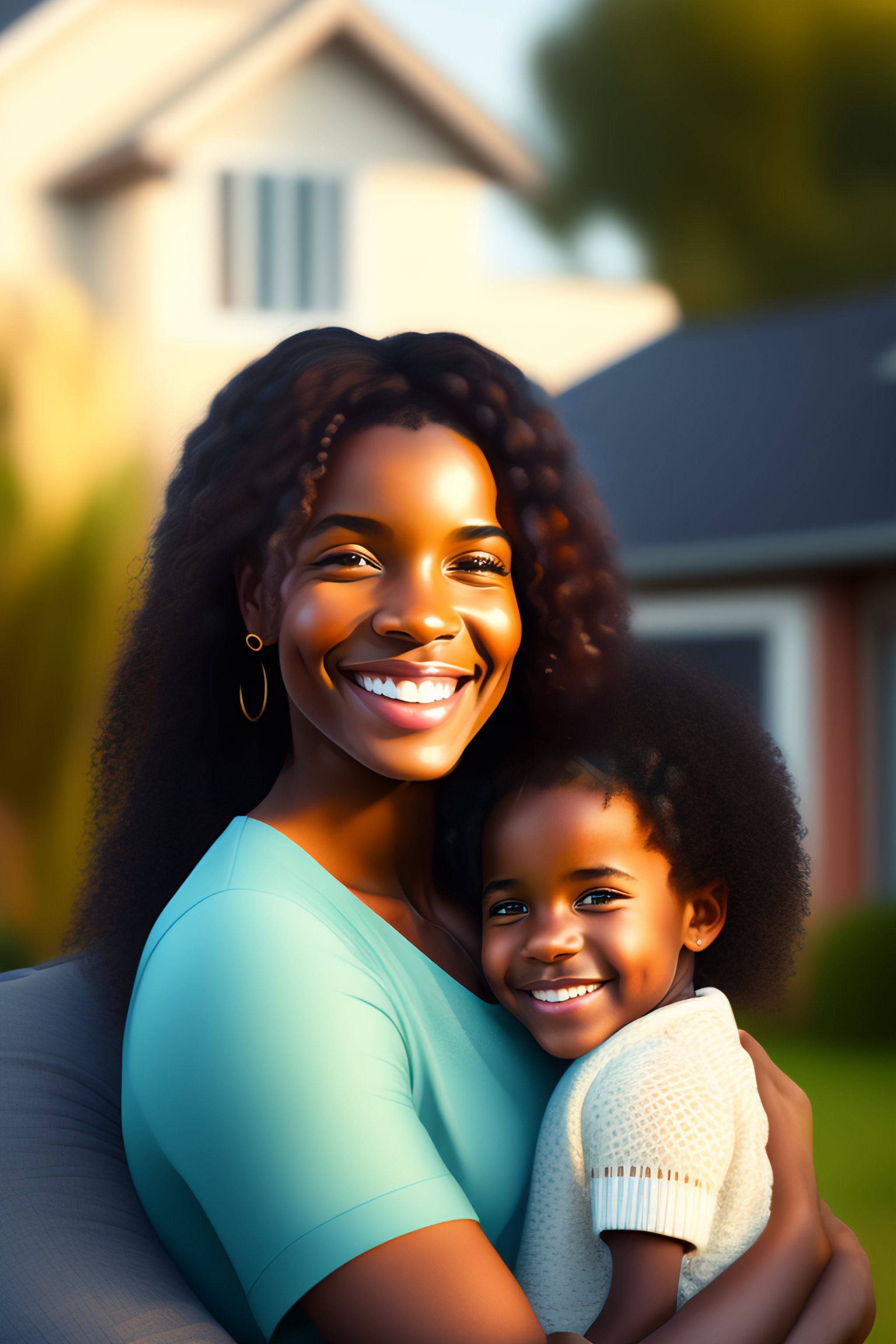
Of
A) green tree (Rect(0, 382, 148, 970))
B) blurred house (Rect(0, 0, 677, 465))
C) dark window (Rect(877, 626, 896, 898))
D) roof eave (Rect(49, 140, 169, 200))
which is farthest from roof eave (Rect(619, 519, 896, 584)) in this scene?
roof eave (Rect(49, 140, 169, 200))

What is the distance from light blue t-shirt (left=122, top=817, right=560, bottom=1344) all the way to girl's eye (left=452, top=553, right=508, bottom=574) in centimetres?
47

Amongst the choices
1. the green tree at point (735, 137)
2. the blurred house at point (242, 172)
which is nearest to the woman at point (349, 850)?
the blurred house at point (242, 172)

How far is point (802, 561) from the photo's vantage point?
13086 mm

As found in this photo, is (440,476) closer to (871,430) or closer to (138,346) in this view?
(871,430)

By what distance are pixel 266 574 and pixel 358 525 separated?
17 centimetres

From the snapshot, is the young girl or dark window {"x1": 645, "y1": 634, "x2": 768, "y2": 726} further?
dark window {"x1": 645, "y1": 634, "x2": 768, "y2": 726}

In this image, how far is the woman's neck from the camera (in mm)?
2447

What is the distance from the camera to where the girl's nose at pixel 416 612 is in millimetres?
2281

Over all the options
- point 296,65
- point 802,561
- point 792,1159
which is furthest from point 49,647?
point 296,65

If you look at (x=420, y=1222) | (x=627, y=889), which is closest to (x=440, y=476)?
(x=627, y=889)

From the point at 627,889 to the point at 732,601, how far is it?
37.8 ft

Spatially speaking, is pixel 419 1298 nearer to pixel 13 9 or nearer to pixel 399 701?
pixel 399 701

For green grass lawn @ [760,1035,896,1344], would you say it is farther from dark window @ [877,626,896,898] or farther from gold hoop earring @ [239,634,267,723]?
gold hoop earring @ [239,634,267,723]

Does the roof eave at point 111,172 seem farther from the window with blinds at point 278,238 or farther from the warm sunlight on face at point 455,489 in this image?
the warm sunlight on face at point 455,489
